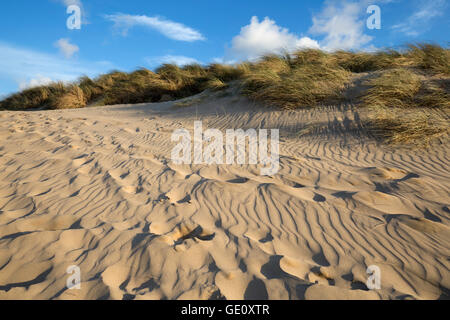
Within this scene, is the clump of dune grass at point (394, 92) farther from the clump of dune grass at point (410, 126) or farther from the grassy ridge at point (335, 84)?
the clump of dune grass at point (410, 126)

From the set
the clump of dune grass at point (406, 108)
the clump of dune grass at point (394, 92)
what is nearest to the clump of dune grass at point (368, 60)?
the clump of dune grass at point (406, 108)

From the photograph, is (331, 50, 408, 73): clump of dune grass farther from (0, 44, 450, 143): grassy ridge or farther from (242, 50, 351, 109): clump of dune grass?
(242, 50, 351, 109): clump of dune grass

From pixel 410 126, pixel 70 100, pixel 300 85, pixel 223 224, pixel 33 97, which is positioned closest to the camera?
pixel 223 224

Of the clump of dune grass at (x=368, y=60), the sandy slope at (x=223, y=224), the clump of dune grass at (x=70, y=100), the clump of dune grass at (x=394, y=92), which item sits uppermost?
the clump of dune grass at (x=368, y=60)

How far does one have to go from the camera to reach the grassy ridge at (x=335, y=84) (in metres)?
4.75

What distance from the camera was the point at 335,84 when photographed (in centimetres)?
635

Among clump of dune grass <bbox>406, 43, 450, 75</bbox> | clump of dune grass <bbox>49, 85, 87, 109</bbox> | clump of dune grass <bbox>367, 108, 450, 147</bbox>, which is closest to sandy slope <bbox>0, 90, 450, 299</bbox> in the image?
clump of dune grass <bbox>367, 108, 450, 147</bbox>

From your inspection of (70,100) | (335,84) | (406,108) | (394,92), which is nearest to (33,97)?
(70,100)

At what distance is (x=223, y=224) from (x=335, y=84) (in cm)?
537

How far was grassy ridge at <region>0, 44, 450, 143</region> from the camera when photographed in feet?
15.6

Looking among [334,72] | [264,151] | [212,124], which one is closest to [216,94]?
[212,124]

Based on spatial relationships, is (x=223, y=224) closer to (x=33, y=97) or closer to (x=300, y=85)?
(x=300, y=85)

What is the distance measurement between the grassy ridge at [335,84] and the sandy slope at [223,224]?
34.0 inches

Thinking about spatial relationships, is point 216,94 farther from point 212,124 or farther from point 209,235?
point 209,235
